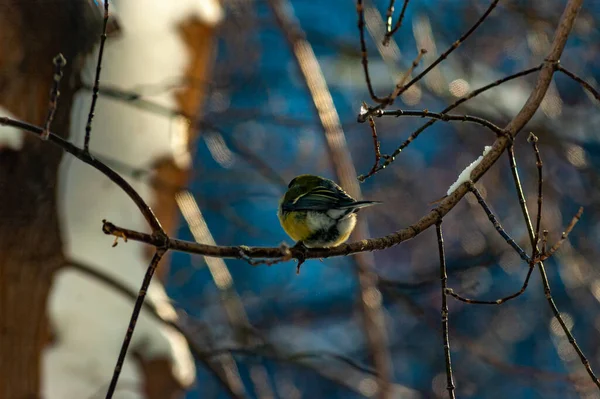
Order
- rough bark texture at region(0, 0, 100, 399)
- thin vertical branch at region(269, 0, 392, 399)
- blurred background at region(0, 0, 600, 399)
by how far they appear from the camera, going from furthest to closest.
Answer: thin vertical branch at region(269, 0, 392, 399), blurred background at region(0, 0, 600, 399), rough bark texture at region(0, 0, 100, 399)

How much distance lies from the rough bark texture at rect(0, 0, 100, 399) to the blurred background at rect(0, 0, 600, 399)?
10 cm

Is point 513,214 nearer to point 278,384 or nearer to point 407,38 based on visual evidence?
point 407,38

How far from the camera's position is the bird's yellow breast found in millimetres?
3039

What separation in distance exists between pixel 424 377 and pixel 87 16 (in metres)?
6.80

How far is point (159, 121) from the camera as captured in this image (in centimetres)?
388

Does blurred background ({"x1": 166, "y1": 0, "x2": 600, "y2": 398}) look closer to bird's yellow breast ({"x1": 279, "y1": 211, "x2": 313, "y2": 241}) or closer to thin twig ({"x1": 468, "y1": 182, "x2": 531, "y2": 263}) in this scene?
bird's yellow breast ({"x1": 279, "y1": 211, "x2": 313, "y2": 241})

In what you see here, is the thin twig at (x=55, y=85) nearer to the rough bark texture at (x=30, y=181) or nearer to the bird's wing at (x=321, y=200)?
the bird's wing at (x=321, y=200)

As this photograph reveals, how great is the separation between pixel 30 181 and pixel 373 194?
4.98m

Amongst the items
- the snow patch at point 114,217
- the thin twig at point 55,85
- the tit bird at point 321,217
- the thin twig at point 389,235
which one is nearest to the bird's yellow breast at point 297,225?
the tit bird at point 321,217

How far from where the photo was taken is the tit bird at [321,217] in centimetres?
295

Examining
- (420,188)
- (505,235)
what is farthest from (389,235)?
(420,188)

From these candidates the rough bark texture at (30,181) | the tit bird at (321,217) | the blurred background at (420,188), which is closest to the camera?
the tit bird at (321,217)

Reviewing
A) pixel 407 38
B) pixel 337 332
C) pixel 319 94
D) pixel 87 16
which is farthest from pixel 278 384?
pixel 87 16

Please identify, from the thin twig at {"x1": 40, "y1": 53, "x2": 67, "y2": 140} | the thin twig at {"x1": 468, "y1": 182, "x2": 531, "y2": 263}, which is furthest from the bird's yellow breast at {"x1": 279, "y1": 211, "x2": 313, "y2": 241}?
the thin twig at {"x1": 40, "y1": 53, "x2": 67, "y2": 140}
